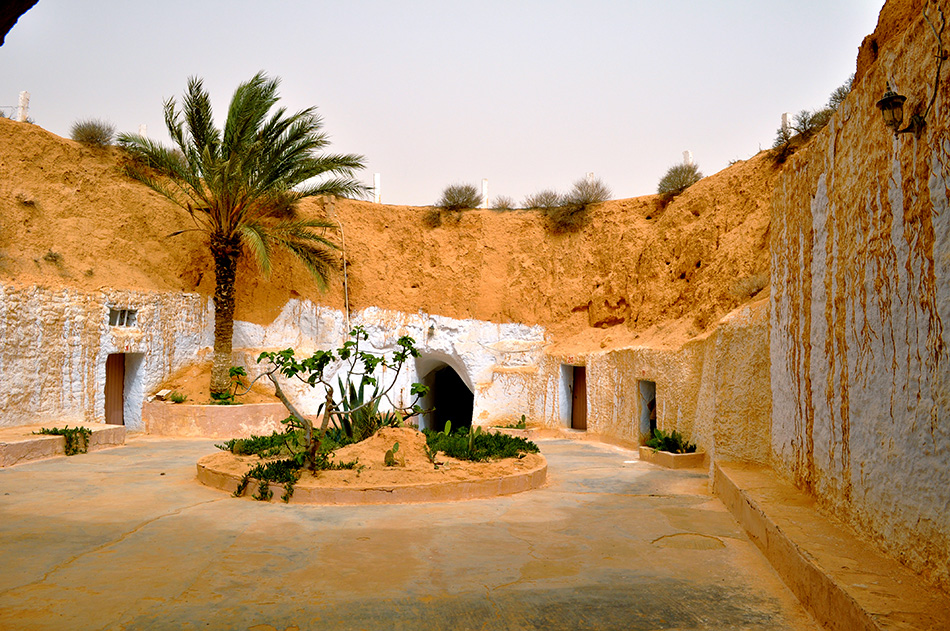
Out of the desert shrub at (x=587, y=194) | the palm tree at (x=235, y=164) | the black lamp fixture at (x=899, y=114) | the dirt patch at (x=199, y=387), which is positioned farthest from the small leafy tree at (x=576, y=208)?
the black lamp fixture at (x=899, y=114)

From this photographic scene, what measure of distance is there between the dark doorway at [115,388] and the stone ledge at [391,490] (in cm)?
914

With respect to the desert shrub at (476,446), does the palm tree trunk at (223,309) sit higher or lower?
higher

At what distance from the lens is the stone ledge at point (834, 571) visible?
332cm

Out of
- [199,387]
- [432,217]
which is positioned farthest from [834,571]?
[432,217]

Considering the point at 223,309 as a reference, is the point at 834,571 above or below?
below

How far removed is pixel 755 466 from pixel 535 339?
11904mm

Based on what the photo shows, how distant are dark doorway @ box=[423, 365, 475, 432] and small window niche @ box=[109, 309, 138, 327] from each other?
31.8ft

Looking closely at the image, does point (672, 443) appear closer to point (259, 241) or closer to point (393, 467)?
point (393, 467)

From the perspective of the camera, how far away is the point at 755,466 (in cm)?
845

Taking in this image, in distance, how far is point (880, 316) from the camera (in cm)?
463

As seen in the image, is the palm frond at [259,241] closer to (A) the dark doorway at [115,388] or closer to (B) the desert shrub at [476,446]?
(A) the dark doorway at [115,388]

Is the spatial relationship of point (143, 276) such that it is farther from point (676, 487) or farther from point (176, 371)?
point (676, 487)

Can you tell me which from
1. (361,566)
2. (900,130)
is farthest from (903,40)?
(361,566)

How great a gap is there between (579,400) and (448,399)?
295 inches
